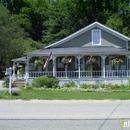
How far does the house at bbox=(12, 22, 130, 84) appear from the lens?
24.9 m

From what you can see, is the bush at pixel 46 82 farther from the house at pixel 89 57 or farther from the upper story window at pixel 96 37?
the upper story window at pixel 96 37

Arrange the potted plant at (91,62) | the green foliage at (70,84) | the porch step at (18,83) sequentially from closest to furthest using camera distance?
the green foliage at (70,84) < the potted plant at (91,62) < the porch step at (18,83)

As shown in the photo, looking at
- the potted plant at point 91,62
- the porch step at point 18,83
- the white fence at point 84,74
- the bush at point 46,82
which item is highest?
the potted plant at point 91,62

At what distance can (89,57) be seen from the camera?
2570cm

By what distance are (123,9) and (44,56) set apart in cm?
2913

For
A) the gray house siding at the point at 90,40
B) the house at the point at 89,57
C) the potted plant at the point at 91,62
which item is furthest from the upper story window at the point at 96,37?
the potted plant at the point at 91,62

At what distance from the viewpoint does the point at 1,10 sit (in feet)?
149

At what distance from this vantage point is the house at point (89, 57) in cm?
2492

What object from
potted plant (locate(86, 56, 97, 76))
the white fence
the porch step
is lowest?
the porch step

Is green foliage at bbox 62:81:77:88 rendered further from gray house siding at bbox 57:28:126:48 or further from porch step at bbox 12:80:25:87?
gray house siding at bbox 57:28:126:48

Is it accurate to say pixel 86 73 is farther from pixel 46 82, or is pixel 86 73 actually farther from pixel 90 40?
pixel 46 82

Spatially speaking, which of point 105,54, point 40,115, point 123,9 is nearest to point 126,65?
point 105,54

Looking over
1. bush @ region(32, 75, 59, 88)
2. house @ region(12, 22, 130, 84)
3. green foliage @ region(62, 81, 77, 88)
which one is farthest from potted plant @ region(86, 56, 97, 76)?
bush @ region(32, 75, 59, 88)

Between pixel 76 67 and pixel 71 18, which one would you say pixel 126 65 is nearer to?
pixel 76 67
